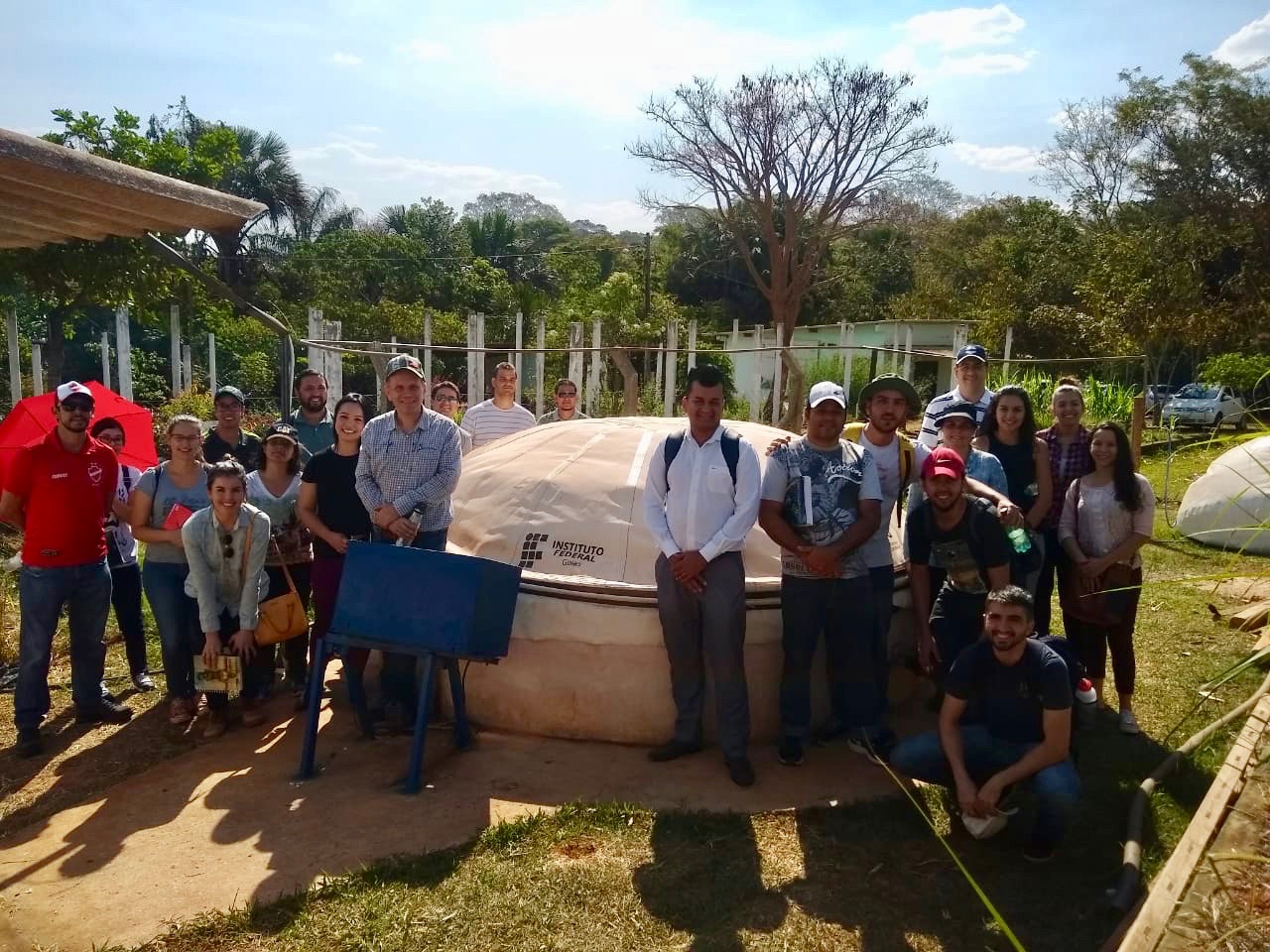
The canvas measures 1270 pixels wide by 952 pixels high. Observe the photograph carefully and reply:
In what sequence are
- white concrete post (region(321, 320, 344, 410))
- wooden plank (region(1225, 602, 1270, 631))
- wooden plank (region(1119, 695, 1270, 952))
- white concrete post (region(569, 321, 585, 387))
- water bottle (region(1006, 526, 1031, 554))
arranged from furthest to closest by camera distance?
white concrete post (region(569, 321, 585, 387)) < white concrete post (region(321, 320, 344, 410)) < wooden plank (region(1225, 602, 1270, 631)) < water bottle (region(1006, 526, 1031, 554)) < wooden plank (region(1119, 695, 1270, 952))

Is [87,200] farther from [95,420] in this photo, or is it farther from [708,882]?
[708,882]

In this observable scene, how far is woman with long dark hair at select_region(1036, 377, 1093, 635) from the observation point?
498cm

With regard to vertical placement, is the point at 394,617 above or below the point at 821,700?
above

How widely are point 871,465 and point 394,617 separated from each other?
2310mm

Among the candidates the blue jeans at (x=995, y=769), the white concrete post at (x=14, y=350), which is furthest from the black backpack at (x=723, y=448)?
the white concrete post at (x=14, y=350)

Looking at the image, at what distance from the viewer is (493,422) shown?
7.09m

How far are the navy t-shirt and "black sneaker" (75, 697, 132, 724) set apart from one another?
4.30 m

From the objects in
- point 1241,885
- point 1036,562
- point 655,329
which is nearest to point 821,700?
point 1036,562

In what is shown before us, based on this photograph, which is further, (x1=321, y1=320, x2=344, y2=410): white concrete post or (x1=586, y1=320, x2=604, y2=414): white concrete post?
(x1=586, y1=320, x2=604, y2=414): white concrete post

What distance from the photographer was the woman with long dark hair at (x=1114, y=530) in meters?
4.68

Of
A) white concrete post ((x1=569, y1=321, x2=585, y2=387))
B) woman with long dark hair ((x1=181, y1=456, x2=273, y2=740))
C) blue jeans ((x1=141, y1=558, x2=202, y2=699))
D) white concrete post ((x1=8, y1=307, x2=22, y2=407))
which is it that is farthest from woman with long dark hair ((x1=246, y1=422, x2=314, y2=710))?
white concrete post ((x1=569, y1=321, x2=585, y2=387))

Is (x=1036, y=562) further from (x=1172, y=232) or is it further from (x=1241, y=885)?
(x=1172, y=232)

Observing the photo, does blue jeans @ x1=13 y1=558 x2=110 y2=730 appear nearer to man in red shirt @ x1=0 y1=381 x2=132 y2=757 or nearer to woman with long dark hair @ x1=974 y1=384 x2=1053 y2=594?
man in red shirt @ x1=0 y1=381 x2=132 y2=757

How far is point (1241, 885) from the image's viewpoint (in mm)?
2242
